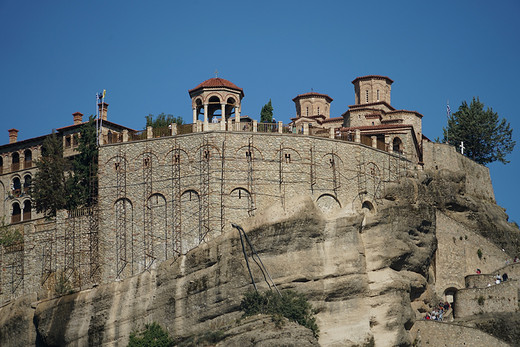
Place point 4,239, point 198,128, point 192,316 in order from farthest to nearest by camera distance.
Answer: point 4,239 < point 198,128 < point 192,316

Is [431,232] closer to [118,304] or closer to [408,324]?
[408,324]

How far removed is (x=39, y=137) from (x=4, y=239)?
10111 millimetres

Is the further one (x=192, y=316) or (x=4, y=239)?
(x=4, y=239)

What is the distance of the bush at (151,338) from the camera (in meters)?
59.3

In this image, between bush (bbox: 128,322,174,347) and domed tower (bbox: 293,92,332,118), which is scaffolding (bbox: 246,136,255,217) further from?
domed tower (bbox: 293,92,332,118)

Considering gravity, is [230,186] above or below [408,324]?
above

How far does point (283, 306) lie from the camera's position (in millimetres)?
58219

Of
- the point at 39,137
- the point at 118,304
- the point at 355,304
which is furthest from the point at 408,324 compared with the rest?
the point at 39,137

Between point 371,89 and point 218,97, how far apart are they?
58.7 ft

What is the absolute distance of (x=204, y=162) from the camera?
62906 millimetres

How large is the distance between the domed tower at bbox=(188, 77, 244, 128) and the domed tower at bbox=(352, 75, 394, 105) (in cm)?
1607

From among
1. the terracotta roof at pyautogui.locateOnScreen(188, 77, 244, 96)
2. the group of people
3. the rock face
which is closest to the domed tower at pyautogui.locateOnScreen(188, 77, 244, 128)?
the terracotta roof at pyautogui.locateOnScreen(188, 77, 244, 96)

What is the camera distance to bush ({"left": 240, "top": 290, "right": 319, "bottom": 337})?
5812cm

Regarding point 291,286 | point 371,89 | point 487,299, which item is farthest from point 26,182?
point 487,299
